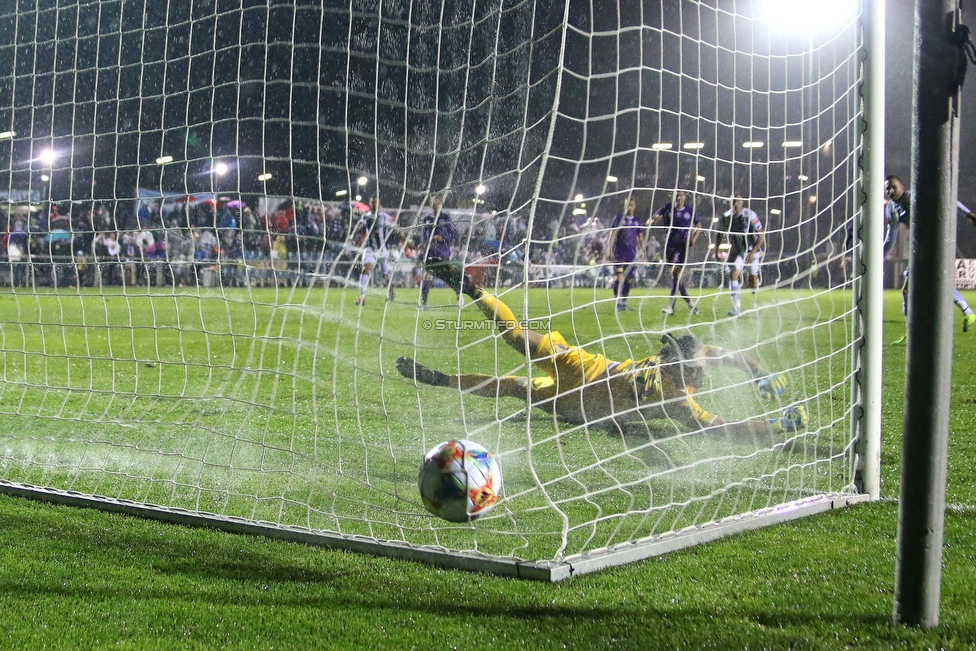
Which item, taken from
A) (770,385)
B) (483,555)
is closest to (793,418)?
(770,385)

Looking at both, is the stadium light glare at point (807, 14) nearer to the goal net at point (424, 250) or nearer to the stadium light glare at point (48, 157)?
the goal net at point (424, 250)

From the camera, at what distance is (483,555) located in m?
2.76

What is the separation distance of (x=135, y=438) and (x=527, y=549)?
2.85 m

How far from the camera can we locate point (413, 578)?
2.65m

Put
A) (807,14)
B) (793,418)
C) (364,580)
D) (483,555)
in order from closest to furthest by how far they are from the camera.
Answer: (364,580), (483,555), (807,14), (793,418)

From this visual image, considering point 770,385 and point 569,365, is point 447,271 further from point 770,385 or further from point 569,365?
point 770,385

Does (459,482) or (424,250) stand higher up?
(424,250)

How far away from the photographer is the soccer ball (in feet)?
9.24

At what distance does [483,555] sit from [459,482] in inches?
9.3

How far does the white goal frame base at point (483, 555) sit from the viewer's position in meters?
2.67

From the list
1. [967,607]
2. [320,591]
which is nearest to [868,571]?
[967,607]

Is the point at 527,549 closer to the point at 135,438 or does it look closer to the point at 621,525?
the point at 621,525

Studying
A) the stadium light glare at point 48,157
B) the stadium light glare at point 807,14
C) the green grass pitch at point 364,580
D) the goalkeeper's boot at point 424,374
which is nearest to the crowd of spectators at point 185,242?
the stadium light glare at point 48,157

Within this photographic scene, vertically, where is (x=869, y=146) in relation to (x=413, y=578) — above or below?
above
